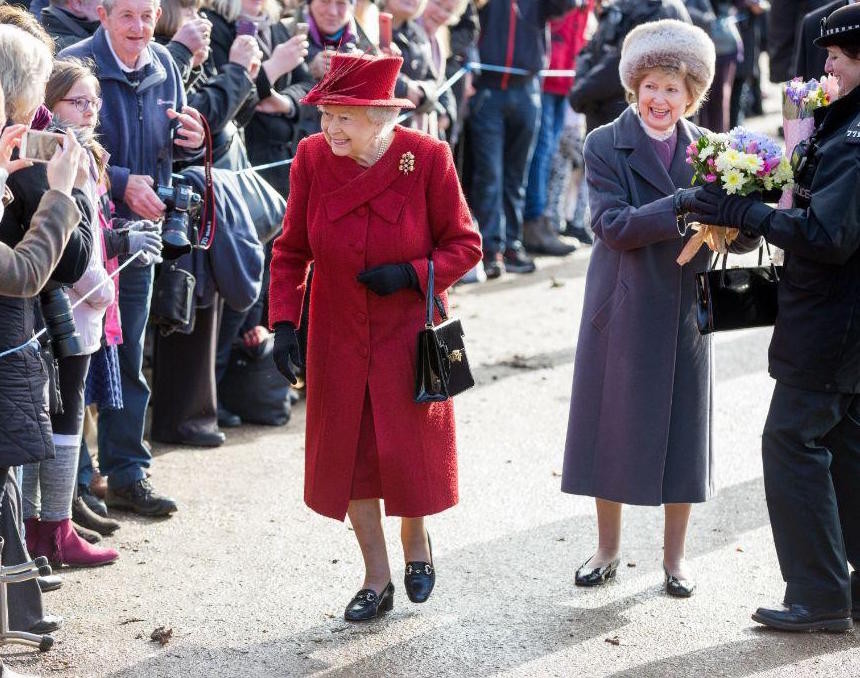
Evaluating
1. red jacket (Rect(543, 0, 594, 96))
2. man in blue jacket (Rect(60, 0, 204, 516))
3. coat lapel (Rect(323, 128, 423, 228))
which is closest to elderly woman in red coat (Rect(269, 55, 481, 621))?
coat lapel (Rect(323, 128, 423, 228))

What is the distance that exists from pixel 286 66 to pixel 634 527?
2.93m

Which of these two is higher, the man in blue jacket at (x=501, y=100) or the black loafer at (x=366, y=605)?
the man in blue jacket at (x=501, y=100)

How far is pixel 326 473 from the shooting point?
16.1 ft

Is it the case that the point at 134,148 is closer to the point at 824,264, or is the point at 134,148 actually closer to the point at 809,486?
the point at 824,264

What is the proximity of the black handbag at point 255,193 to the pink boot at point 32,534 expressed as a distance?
200 centimetres

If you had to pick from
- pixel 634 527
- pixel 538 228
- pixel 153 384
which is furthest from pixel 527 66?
pixel 634 527

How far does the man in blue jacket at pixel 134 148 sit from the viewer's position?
584 centimetres

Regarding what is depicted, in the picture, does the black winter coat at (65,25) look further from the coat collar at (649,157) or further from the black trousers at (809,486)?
the black trousers at (809,486)

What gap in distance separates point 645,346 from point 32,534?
238cm

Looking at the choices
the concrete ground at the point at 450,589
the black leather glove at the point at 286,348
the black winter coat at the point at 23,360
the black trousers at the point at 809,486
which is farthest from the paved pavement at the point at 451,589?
the black leather glove at the point at 286,348

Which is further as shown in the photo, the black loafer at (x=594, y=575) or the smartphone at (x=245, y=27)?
the smartphone at (x=245, y=27)

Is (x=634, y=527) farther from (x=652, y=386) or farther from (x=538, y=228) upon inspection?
(x=538, y=228)

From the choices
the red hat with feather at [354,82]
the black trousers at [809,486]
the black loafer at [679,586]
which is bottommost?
the black loafer at [679,586]

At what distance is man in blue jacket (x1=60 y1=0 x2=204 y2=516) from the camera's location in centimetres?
584
